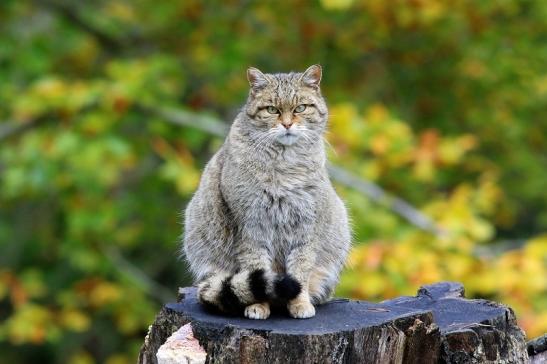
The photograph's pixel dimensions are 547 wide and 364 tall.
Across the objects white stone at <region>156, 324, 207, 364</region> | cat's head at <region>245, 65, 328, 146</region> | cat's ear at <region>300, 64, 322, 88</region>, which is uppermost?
cat's ear at <region>300, 64, 322, 88</region>

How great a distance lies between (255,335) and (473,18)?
21.0 ft

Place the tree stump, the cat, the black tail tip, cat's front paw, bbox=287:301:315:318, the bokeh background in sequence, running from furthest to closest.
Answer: the bokeh background < the cat < cat's front paw, bbox=287:301:315:318 < the black tail tip < the tree stump

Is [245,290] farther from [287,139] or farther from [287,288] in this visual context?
[287,139]

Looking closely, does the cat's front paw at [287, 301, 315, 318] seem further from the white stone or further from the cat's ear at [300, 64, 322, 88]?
the cat's ear at [300, 64, 322, 88]

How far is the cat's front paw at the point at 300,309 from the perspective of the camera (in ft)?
11.2

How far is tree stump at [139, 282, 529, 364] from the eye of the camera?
3084 mm

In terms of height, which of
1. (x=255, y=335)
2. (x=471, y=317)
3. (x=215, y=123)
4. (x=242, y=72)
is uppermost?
(x=242, y=72)

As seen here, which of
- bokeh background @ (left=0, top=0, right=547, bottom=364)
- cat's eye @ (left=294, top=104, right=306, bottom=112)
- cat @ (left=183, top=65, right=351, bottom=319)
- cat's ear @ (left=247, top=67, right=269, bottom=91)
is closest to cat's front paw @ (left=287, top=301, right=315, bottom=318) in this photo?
cat @ (left=183, top=65, right=351, bottom=319)

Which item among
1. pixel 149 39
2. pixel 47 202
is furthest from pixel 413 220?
pixel 47 202

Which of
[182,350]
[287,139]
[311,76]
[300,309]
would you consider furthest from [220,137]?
[182,350]

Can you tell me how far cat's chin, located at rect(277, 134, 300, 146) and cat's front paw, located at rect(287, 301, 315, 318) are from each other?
2.21 ft

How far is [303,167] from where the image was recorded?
145 inches

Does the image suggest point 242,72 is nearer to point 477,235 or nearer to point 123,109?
point 123,109

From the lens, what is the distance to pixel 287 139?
368 cm
